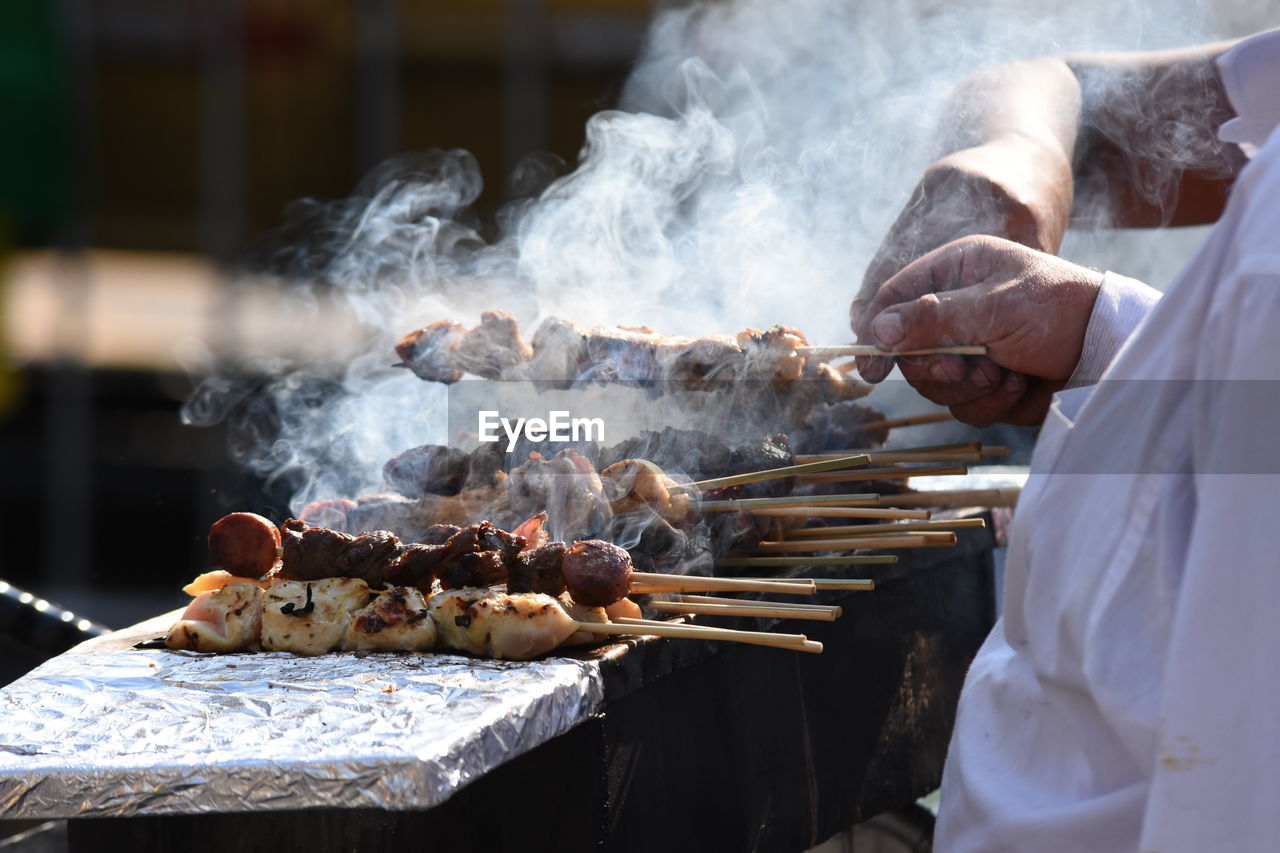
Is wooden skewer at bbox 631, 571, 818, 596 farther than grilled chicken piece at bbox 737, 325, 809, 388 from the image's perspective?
No

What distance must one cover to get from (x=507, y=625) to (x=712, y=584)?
0.48 metres

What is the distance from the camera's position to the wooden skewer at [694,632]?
2248 millimetres

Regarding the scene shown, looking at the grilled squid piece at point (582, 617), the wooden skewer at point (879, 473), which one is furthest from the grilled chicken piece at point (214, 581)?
the wooden skewer at point (879, 473)

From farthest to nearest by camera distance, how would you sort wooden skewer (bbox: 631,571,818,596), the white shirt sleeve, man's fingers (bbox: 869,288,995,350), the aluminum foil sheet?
man's fingers (bbox: 869,288,995,350), wooden skewer (bbox: 631,571,818,596), the aluminum foil sheet, the white shirt sleeve

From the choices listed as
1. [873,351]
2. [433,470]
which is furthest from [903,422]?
[433,470]

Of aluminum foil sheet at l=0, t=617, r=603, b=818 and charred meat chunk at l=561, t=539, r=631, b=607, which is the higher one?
charred meat chunk at l=561, t=539, r=631, b=607

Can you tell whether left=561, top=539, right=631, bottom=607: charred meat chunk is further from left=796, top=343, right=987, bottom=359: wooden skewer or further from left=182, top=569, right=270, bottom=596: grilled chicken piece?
left=796, top=343, right=987, bottom=359: wooden skewer

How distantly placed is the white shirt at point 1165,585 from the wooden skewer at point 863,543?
2.43ft

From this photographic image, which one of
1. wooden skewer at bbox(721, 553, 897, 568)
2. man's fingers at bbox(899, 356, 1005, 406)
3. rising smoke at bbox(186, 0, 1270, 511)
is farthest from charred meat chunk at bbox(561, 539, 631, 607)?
rising smoke at bbox(186, 0, 1270, 511)

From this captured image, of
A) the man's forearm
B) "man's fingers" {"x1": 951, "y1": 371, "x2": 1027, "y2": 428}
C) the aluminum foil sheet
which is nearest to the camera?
the aluminum foil sheet

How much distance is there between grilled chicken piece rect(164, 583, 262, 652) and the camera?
2.44m

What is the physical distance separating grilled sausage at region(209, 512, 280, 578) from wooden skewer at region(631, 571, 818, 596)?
2.84 feet

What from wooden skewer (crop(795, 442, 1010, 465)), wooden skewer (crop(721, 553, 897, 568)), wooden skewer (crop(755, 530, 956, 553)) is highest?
wooden skewer (crop(795, 442, 1010, 465))

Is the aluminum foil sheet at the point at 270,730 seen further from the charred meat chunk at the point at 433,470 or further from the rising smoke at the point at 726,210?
the rising smoke at the point at 726,210
